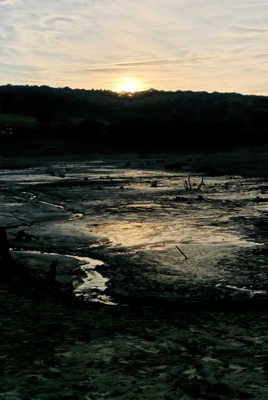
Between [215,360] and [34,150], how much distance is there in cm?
6754

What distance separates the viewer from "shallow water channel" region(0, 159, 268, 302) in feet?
36.0

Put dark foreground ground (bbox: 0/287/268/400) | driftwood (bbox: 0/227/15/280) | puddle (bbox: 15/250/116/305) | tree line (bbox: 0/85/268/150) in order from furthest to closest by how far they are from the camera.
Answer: tree line (bbox: 0/85/268/150) → driftwood (bbox: 0/227/15/280) → puddle (bbox: 15/250/116/305) → dark foreground ground (bbox: 0/287/268/400)

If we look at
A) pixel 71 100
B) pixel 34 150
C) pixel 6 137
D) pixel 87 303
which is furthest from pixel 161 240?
pixel 71 100

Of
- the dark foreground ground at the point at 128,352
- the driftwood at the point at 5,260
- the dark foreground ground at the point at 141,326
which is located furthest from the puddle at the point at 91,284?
the driftwood at the point at 5,260

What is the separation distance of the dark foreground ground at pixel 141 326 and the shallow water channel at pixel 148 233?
0.18ft

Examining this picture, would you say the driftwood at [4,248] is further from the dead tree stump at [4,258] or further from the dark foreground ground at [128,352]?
the dark foreground ground at [128,352]

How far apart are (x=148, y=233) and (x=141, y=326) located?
779 cm

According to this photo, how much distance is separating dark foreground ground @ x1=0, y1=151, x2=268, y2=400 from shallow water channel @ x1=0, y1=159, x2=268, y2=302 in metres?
0.06

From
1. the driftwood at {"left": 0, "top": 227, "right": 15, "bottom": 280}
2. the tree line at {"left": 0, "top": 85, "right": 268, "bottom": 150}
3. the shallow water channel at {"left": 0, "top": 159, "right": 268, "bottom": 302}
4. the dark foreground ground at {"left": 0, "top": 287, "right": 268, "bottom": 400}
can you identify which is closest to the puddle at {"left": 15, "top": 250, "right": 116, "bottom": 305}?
the shallow water channel at {"left": 0, "top": 159, "right": 268, "bottom": 302}

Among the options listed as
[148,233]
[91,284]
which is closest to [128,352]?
[91,284]

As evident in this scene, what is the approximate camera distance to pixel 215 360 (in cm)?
702

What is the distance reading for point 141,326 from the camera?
27.3ft

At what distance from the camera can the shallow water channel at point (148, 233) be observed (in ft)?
36.0

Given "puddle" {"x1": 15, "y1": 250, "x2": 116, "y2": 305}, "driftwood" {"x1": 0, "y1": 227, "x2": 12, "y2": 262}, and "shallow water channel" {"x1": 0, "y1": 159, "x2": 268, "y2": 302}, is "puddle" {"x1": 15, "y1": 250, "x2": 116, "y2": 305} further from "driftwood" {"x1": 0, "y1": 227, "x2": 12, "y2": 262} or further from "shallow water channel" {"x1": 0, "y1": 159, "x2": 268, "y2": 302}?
"driftwood" {"x1": 0, "y1": 227, "x2": 12, "y2": 262}
